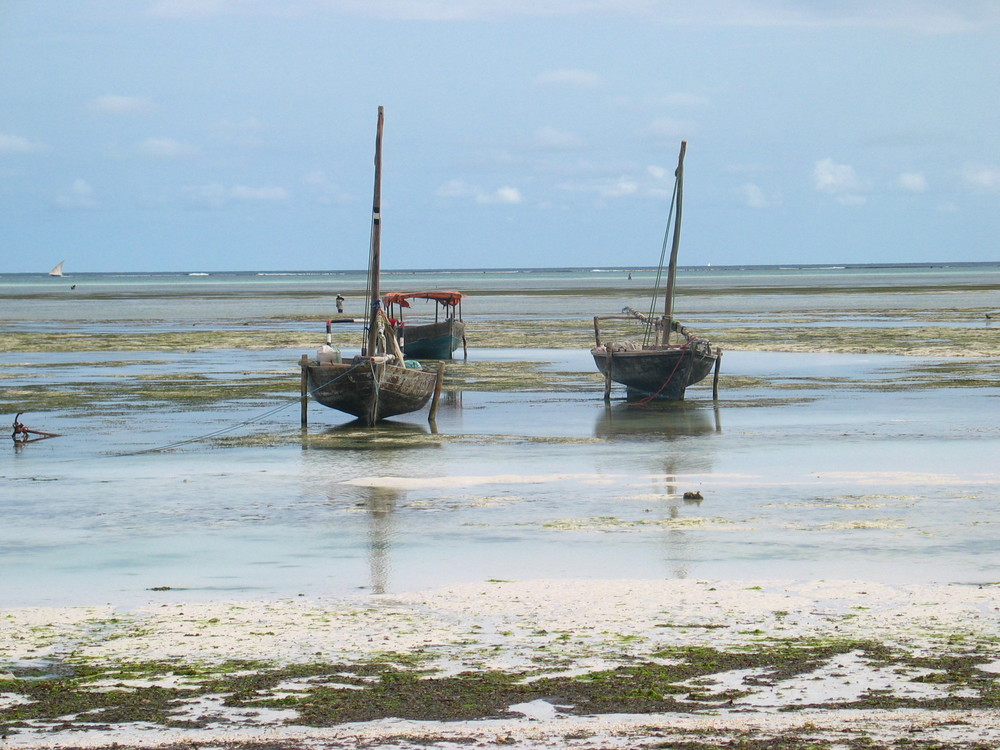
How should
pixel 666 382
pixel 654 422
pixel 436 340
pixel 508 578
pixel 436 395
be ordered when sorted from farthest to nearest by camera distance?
pixel 436 340
pixel 666 382
pixel 436 395
pixel 654 422
pixel 508 578

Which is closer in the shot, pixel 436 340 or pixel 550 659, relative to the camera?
pixel 550 659

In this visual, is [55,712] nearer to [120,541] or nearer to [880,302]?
[120,541]

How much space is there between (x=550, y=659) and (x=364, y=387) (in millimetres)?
16207

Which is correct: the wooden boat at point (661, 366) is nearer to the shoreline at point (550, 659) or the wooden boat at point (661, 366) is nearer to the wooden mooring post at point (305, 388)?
the wooden mooring post at point (305, 388)

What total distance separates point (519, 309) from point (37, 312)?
1262 inches

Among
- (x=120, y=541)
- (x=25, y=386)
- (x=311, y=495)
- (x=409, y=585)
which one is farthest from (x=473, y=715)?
(x=25, y=386)

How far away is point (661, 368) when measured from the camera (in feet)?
97.4

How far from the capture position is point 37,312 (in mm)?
90625

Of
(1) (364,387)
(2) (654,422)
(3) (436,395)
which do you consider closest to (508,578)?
(1) (364,387)

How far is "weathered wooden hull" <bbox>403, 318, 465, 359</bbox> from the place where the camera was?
1774 inches

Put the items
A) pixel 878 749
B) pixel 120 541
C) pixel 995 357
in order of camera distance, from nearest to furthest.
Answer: pixel 878 749, pixel 120 541, pixel 995 357

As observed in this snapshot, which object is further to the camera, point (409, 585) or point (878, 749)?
point (409, 585)

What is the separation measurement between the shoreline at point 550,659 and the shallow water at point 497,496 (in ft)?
2.61

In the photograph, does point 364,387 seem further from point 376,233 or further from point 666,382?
point 666,382
